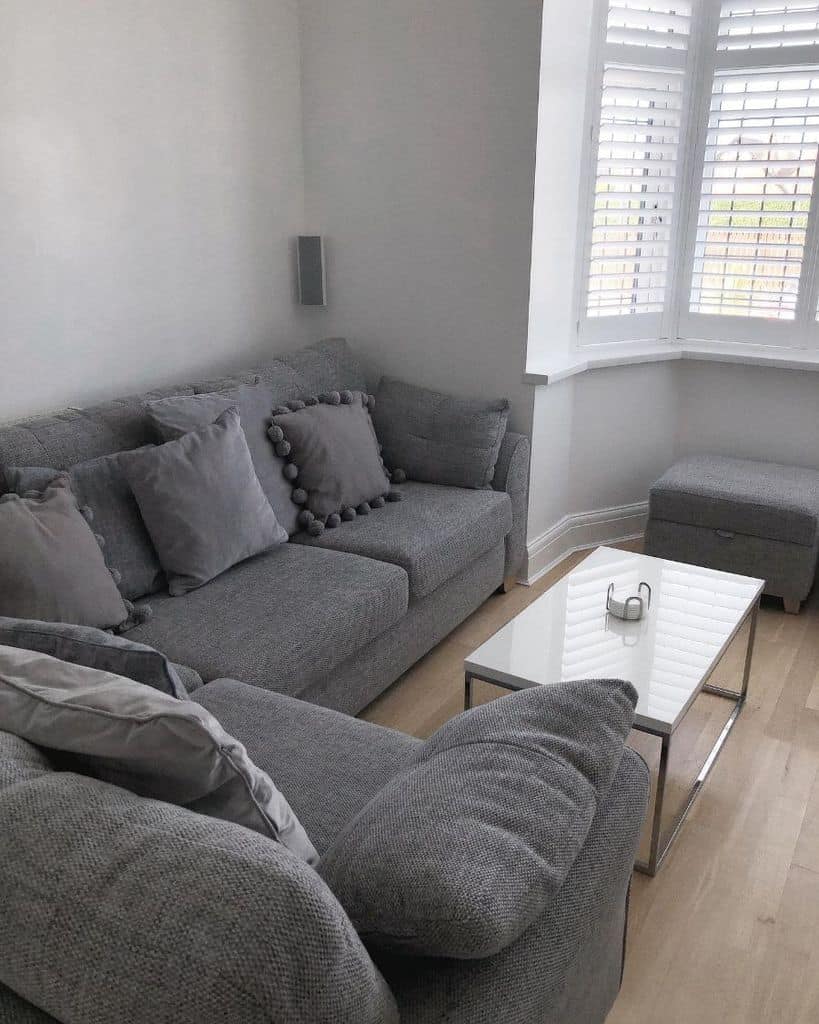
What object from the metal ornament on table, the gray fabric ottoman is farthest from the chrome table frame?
the gray fabric ottoman

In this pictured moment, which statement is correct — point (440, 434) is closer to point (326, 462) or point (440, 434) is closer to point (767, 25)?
point (326, 462)

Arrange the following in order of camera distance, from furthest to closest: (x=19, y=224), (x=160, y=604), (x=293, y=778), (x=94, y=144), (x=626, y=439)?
(x=626, y=439) → (x=94, y=144) → (x=19, y=224) → (x=160, y=604) → (x=293, y=778)

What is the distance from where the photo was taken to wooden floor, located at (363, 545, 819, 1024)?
183cm

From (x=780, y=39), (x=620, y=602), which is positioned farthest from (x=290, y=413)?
(x=780, y=39)

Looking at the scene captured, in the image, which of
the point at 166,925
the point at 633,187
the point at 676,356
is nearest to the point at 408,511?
the point at 676,356

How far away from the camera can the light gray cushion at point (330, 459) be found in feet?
10.1

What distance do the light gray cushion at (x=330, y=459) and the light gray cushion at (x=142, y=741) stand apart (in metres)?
1.82

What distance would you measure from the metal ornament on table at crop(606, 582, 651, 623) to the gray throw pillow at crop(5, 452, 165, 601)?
127cm

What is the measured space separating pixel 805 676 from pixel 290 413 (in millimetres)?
1955

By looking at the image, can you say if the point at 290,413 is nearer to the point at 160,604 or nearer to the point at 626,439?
the point at 160,604

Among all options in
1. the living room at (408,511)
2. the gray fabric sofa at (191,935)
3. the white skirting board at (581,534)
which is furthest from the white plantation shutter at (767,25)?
the gray fabric sofa at (191,935)

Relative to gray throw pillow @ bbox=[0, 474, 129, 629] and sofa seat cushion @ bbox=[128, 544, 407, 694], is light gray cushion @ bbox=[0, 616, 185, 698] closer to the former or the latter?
gray throw pillow @ bbox=[0, 474, 129, 629]

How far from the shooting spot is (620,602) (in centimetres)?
256

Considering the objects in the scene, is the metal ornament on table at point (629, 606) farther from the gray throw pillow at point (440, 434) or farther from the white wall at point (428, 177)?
the white wall at point (428, 177)
